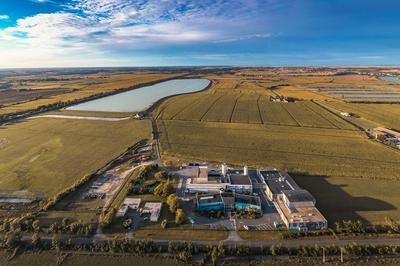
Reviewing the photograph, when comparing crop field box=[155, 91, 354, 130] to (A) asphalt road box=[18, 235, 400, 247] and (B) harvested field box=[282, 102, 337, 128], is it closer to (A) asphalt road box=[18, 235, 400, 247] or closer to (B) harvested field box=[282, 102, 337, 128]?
(B) harvested field box=[282, 102, 337, 128]

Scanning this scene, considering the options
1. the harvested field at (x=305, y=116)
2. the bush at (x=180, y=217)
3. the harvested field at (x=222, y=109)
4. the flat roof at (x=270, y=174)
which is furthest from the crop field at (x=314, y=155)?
the bush at (x=180, y=217)

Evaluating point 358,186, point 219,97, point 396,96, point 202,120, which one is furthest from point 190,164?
point 396,96

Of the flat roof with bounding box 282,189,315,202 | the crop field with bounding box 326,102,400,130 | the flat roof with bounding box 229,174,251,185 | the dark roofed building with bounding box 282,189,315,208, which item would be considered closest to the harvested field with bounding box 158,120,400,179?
the flat roof with bounding box 229,174,251,185

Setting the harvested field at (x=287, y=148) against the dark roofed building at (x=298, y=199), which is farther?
the harvested field at (x=287, y=148)

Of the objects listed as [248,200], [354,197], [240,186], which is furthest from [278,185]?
[354,197]

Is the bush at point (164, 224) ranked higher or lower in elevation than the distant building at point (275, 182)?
lower

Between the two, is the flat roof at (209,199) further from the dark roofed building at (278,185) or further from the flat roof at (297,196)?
the flat roof at (297,196)
